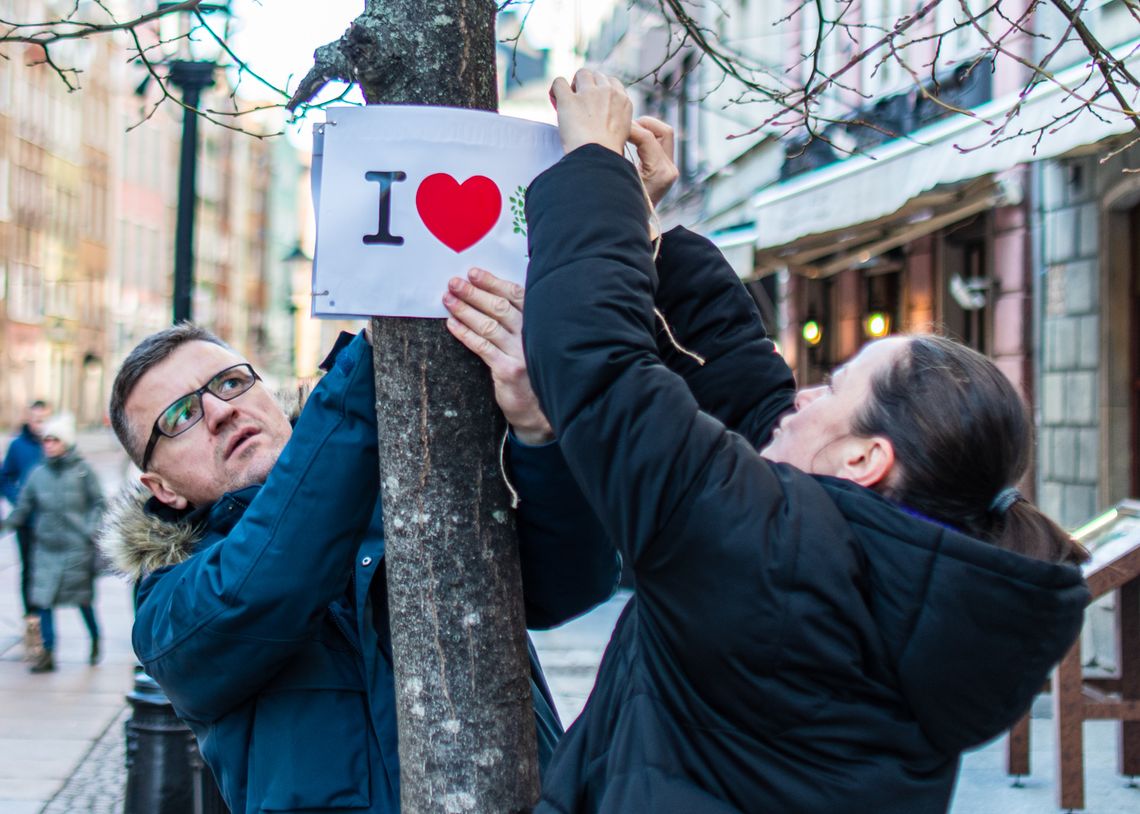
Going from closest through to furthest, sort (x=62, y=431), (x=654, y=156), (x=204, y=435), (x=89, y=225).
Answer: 1. (x=654, y=156)
2. (x=204, y=435)
3. (x=62, y=431)
4. (x=89, y=225)

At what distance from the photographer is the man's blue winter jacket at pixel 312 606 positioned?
1917 millimetres

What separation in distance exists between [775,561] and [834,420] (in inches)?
11.9

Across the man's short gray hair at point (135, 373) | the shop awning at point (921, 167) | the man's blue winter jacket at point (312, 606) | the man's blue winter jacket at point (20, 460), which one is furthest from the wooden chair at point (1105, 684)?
the man's blue winter jacket at point (20, 460)

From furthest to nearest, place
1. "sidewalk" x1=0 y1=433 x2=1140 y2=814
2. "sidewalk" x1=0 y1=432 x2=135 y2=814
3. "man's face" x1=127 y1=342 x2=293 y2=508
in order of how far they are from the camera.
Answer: "sidewalk" x1=0 y1=432 x2=135 y2=814
"sidewalk" x1=0 y1=433 x2=1140 y2=814
"man's face" x1=127 y1=342 x2=293 y2=508

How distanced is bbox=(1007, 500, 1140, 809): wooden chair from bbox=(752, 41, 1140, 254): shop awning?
5.94 ft

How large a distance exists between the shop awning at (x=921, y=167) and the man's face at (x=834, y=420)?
179 inches

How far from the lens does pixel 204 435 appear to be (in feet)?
7.78

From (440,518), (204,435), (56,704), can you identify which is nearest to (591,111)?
(440,518)

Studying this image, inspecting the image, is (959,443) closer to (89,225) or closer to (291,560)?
(291,560)

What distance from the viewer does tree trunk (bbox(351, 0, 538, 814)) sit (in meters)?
1.88

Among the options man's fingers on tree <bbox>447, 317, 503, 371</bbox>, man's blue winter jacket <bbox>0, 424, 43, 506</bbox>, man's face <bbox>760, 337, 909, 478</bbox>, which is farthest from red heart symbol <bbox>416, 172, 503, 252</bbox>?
man's blue winter jacket <bbox>0, 424, 43, 506</bbox>

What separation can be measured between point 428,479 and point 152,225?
185 ft

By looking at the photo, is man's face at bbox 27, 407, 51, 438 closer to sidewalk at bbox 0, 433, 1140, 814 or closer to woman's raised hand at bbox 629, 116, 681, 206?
sidewalk at bbox 0, 433, 1140, 814

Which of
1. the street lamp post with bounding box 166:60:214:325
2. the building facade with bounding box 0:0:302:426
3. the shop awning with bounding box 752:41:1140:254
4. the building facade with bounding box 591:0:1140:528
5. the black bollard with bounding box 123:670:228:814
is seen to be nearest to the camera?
the black bollard with bounding box 123:670:228:814
